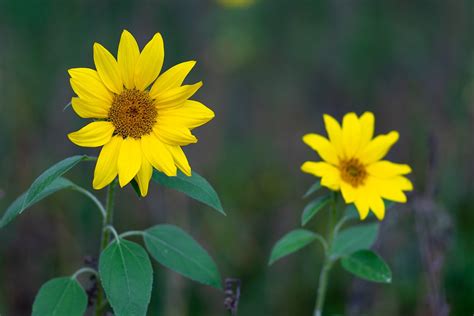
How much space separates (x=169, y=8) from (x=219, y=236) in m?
2.54

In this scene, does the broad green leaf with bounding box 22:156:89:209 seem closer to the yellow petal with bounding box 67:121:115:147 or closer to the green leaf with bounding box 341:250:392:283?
the yellow petal with bounding box 67:121:115:147

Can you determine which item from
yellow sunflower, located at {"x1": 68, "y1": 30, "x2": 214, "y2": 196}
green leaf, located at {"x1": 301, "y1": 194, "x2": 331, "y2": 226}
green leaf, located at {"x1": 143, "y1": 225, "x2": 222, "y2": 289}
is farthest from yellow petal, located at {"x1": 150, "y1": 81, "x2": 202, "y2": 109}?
green leaf, located at {"x1": 301, "y1": 194, "x2": 331, "y2": 226}

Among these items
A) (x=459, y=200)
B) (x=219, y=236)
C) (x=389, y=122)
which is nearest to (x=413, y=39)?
(x=389, y=122)

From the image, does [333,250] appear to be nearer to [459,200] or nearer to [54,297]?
[54,297]

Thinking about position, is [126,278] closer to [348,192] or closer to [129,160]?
[129,160]

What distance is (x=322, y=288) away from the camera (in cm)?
208

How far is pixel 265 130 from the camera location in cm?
475

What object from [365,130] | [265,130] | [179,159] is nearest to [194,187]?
[179,159]

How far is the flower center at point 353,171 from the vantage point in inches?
80.1

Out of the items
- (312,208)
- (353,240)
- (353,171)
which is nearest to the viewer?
(312,208)

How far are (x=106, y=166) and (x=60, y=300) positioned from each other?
0.37 m

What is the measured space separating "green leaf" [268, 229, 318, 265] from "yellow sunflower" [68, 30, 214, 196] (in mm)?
462

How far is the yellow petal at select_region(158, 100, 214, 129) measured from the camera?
1.72 meters

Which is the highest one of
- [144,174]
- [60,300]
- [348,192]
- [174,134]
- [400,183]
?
[400,183]
